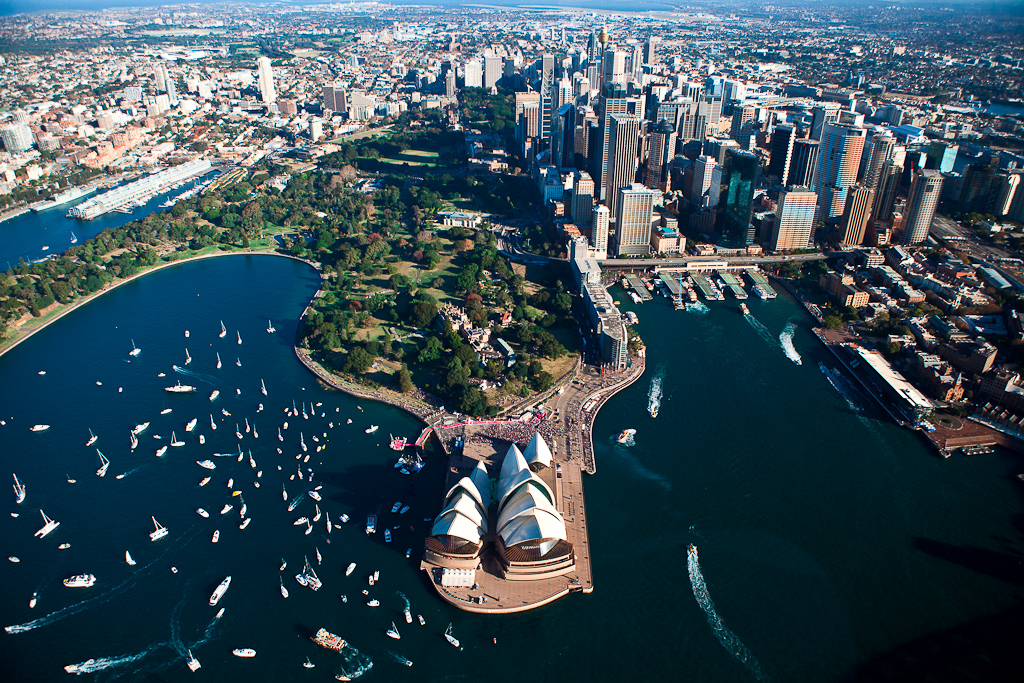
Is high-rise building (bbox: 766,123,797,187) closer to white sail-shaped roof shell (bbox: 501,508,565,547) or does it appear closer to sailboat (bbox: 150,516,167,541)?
white sail-shaped roof shell (bbox: 501,508,565,547)

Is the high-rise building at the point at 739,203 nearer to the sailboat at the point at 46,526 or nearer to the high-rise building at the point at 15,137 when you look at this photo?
the sailboat at the point at 46,526

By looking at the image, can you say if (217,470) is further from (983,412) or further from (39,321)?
(983,412)

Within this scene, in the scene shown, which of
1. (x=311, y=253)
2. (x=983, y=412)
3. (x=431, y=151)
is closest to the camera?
(x=983, y=412)

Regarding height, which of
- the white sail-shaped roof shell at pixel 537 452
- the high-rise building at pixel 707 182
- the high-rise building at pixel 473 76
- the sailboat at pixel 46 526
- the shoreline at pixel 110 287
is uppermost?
the high-rise building at pixel 473 76

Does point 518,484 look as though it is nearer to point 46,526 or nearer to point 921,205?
point 46,526

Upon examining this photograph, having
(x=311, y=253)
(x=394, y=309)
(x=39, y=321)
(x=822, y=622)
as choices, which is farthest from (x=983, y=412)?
(x=39, y=321)

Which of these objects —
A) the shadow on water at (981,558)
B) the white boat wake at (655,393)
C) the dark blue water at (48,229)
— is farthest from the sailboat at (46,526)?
the dark blue water at (48,229)
